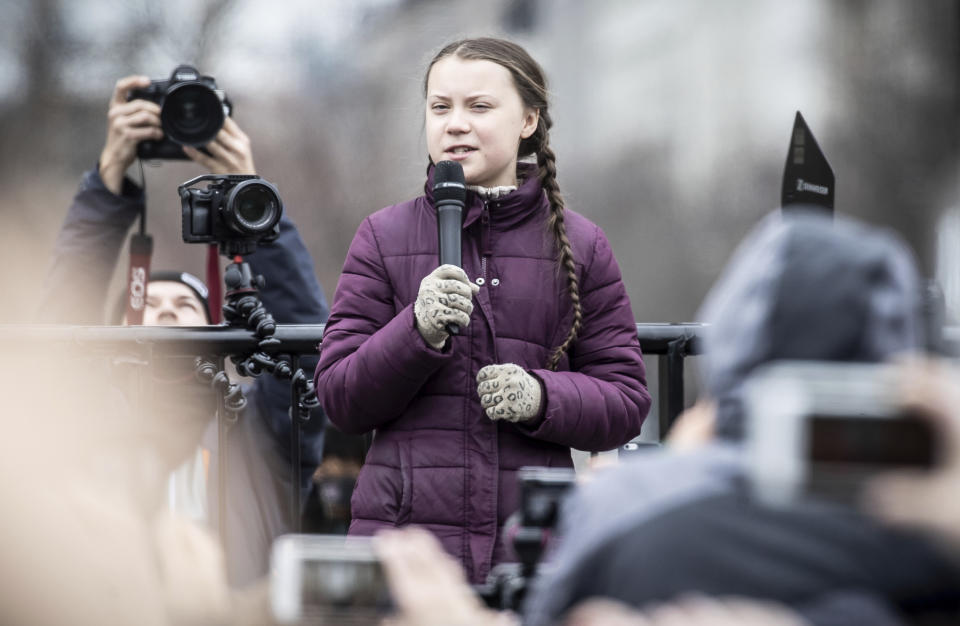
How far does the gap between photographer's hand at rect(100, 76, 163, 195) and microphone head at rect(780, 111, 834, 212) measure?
2063mm

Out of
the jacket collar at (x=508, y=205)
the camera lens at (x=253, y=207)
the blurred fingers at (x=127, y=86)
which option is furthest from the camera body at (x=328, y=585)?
the blurred fingers at (x=127, y=86)

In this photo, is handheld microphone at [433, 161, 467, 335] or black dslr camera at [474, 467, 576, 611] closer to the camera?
black dslr camera at [474, 467, 576, 611]

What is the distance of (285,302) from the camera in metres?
3.81

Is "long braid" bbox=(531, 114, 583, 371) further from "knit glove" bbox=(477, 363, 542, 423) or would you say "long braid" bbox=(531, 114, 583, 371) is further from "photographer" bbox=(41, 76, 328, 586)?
"photographer" bbox=(41, 76, 328, 586)

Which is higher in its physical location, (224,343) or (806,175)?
(806,175)

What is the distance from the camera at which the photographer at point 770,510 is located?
134cm

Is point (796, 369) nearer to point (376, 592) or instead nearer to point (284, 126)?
point (376, 592)

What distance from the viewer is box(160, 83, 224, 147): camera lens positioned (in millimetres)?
3805

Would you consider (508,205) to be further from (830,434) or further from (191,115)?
(830,434)

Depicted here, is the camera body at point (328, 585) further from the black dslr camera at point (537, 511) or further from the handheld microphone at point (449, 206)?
the handheld microphone at point (449, 206)

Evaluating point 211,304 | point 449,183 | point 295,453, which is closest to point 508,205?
point 449,183

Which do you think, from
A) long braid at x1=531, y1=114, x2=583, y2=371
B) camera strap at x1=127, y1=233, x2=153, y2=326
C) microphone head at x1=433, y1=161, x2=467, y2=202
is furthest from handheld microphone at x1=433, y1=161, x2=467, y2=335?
camera strap at x1=127, y1=233, x2=153, y2=326

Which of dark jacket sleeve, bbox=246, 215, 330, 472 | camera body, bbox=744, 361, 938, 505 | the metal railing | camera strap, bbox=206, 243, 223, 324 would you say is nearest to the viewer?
camera body, bbox=744, 361, 938, 505

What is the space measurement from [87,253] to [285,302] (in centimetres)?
61
